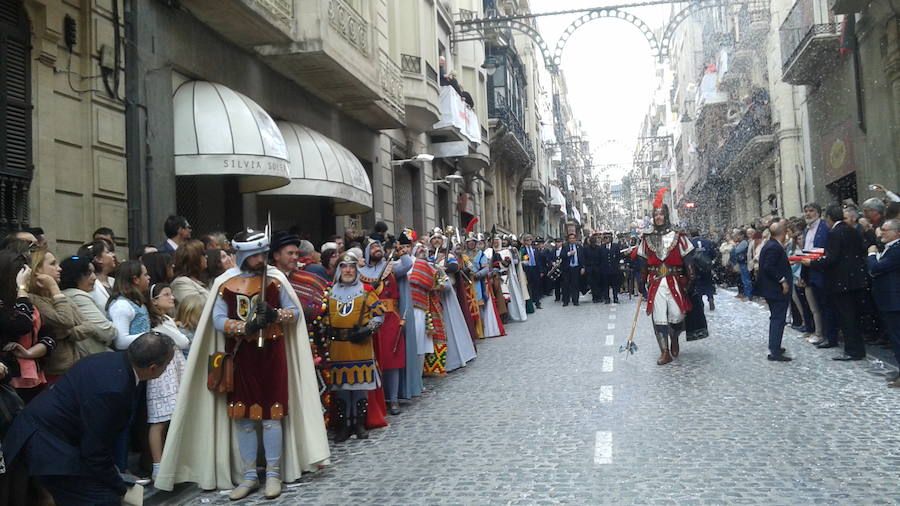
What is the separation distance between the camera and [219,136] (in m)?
11.1

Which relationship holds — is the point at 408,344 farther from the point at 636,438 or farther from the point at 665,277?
the point at 665,277

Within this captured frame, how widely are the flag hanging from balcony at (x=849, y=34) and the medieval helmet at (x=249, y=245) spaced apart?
56.8 feet

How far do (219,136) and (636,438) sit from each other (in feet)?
23.9

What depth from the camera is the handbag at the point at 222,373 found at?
5656 millimetres

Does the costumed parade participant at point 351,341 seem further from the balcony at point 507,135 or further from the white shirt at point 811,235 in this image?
the balcony at point 507,135

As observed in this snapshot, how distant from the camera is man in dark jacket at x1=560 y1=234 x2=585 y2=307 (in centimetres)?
2171

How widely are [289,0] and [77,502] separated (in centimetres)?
1045

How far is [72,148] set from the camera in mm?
8875

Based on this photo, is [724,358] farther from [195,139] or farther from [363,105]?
[363,105]

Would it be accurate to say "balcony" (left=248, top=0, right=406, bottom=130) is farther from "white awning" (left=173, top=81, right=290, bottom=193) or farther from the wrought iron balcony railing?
the wrought iron balcony railing

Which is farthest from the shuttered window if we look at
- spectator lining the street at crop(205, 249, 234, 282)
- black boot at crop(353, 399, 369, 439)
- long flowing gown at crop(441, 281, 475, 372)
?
long flowing gown at crop(441, 281, 475, 372)

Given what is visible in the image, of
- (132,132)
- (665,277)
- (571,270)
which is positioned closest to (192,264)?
(132,132)

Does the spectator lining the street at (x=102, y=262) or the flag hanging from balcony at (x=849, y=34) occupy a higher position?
the flag hanging from balcony at (x=849, y=34)

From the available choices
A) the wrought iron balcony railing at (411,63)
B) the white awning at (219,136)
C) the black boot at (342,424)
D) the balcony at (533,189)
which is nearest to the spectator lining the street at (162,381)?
the black boot at (342,424)
